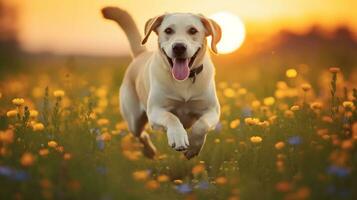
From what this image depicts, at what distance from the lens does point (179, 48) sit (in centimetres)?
516

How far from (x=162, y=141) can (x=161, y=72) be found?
4.04 feet

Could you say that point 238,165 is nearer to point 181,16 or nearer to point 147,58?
point 181,16

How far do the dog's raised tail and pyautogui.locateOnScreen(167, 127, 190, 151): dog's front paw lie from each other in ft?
7.80

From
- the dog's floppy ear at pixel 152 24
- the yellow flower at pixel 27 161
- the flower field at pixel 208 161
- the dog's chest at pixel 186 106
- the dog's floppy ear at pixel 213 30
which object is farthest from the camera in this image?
the dog's chest at pixel 186 106

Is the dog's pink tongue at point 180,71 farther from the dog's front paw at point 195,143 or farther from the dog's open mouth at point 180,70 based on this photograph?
the dog's front paw at point 195,143

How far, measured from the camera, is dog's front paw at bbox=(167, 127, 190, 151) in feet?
16.1

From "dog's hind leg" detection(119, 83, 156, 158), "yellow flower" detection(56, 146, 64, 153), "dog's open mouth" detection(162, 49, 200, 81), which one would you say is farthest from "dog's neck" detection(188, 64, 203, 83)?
"yellow flower" detection(56, 146, 64, 153)

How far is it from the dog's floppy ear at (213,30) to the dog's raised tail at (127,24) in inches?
70.3

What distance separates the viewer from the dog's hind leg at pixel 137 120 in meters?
6.73

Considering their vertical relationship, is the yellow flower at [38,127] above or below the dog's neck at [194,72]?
below

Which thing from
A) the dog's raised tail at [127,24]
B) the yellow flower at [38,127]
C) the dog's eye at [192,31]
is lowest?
the yellow flower at [38,127]

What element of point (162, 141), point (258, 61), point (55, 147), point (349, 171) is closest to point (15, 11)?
point (258, 61)

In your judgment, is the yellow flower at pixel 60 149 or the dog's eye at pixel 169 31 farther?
the dog's eye at pixel 169 31

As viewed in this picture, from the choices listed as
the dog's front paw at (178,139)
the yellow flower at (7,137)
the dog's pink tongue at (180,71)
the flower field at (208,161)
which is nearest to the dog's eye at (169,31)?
the dog's pink tongue at (180,71)
